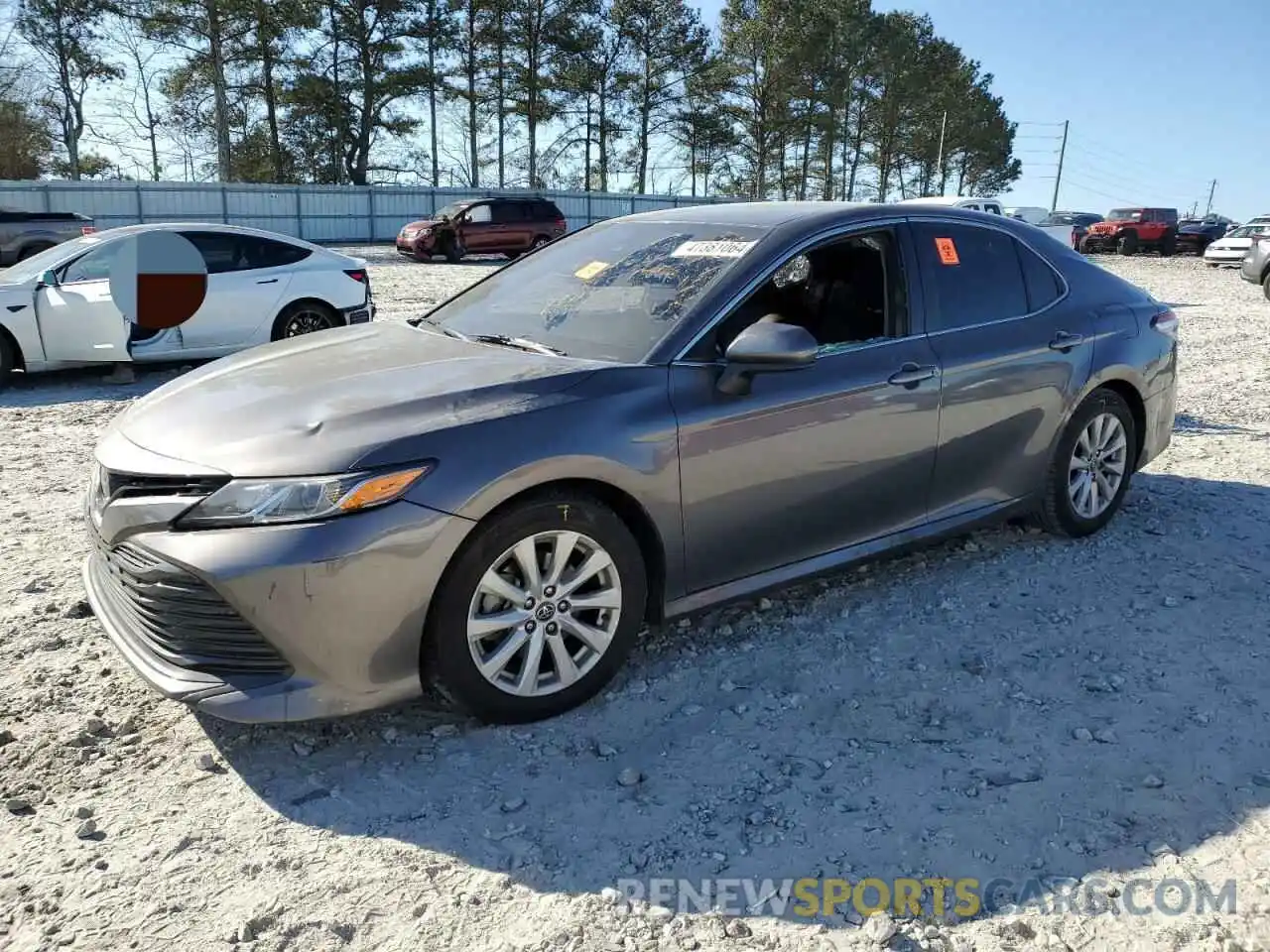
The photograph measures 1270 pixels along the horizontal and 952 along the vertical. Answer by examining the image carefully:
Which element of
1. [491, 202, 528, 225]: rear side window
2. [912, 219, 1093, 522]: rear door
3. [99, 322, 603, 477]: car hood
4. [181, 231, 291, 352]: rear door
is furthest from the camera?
[491, 202, 528, 225]: rear side window

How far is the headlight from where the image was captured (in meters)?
2.81

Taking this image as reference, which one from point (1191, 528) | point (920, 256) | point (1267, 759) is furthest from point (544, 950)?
point (1191, 528)

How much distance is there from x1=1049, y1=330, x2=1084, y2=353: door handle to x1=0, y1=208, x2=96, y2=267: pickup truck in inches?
758

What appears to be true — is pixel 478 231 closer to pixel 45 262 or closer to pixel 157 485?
pixel 45 262

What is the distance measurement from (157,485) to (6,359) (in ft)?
23.7

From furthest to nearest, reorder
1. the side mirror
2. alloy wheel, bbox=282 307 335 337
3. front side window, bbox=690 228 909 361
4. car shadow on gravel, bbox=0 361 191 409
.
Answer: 1. alloy wheel, bbox=282 307 335 337
2. car shadow on gravel, bbox=0 361 191 409
3. front side window, bbox=690 228 909 361
4. the side mirror

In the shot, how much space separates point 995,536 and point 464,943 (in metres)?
3.60

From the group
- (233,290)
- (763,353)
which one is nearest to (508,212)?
(233,290)

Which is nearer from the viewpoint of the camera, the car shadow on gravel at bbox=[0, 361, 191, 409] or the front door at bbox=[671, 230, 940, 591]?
the front door at bbox=[671, 230, 940, 591]

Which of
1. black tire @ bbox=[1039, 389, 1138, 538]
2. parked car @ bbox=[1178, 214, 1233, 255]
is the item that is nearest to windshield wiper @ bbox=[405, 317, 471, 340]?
black tire @ bbox=[1039, 389, 1138, 538]

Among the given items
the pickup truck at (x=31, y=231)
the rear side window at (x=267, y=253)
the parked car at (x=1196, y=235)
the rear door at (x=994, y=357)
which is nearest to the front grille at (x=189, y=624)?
the rear door at (x=994, y=357)

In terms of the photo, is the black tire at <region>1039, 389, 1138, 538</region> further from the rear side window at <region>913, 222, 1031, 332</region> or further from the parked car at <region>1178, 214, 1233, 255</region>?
the parked car at <region>1178, 214, 1233, 255</region>

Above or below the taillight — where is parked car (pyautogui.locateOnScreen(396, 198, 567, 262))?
below

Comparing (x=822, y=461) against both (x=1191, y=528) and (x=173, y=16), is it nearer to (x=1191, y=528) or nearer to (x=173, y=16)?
(x=1191, y=528)
